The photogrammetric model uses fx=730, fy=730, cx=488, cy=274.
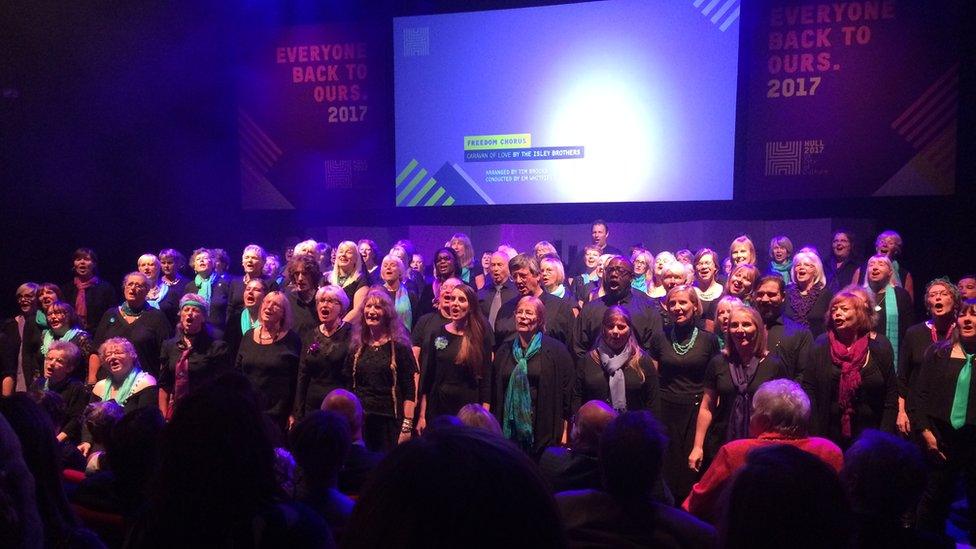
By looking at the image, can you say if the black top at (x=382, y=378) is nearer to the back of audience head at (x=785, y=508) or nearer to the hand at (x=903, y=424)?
the hand at (x=903, y=424)

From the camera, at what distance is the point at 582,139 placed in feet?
28.6

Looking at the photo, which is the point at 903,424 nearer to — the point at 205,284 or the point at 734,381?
the point at 734,381

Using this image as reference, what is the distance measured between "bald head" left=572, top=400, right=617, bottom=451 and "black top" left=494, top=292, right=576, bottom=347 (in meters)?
2.29

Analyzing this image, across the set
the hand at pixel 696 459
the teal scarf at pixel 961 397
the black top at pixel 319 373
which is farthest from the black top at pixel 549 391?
the teal scarf at pixel 961 397

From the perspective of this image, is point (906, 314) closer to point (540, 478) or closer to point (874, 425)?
point (874, 425)

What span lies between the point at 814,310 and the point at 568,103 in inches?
168

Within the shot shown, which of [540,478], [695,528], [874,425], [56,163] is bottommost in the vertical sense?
[874,425]

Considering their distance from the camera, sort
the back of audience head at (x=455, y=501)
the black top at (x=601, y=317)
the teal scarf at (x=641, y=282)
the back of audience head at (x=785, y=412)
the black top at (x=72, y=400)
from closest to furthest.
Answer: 1. the back of audience head at (x=455, y=501)
2. the back of audience head at (x=785, y=412)
3. the black top at (x=72, y=400)
4. the black top at (x=601, y=317)
5. the teal scarf at (x=641, y=282)

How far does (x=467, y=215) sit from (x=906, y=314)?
214 inches

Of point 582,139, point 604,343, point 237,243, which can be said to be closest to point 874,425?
point 604,343

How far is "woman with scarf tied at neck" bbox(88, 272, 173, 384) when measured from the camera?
5.62 m

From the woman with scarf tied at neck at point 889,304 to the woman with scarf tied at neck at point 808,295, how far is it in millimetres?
381

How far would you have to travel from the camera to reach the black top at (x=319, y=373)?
4.71 m

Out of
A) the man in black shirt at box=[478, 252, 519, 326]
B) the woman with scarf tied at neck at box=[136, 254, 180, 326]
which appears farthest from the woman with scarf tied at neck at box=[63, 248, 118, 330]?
the man in black shirt at box=[478, 252, 519, 326]
